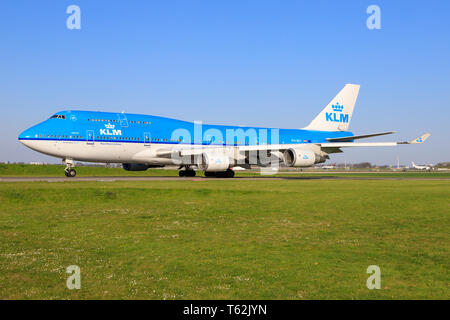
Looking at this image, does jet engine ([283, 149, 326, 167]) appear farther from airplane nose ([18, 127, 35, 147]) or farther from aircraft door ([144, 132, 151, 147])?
airplane nose ([18, 127, 35, 147])

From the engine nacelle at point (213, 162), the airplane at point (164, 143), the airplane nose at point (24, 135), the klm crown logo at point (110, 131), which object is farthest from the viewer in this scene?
the engine nacelle at point (213, 162)

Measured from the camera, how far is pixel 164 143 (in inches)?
1307

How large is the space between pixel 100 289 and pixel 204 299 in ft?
5.79

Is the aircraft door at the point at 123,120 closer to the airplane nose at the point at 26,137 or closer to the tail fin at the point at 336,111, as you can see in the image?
the airplane nose at the point at 26,137

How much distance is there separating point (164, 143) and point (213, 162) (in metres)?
5.34

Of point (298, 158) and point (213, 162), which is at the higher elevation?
point (298, 158)

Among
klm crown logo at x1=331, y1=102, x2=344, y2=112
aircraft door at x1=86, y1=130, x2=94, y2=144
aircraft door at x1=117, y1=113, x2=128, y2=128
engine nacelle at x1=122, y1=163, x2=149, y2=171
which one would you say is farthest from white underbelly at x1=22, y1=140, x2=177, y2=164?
klm crown logo at x1=331, y1=102, x2=344, y2=112

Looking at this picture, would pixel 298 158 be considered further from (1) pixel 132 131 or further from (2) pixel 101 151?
(2) pixel 101 151

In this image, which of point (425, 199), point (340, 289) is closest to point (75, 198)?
point (340, 289)

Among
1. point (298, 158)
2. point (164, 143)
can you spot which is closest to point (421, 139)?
point (298, 158)

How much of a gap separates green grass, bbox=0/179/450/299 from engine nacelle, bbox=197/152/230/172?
589 inches

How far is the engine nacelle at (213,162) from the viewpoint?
31.0 metres

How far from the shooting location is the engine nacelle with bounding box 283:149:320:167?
33.1 meters

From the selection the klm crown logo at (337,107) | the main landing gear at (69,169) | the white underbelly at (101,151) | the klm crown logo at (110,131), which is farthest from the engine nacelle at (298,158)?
the main landing gear at (69,169)
